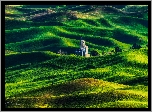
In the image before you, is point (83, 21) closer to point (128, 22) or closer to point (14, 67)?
point (128, 22)

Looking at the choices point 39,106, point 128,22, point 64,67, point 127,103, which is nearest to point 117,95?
point 127,103

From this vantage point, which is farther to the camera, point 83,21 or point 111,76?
point 83,21
